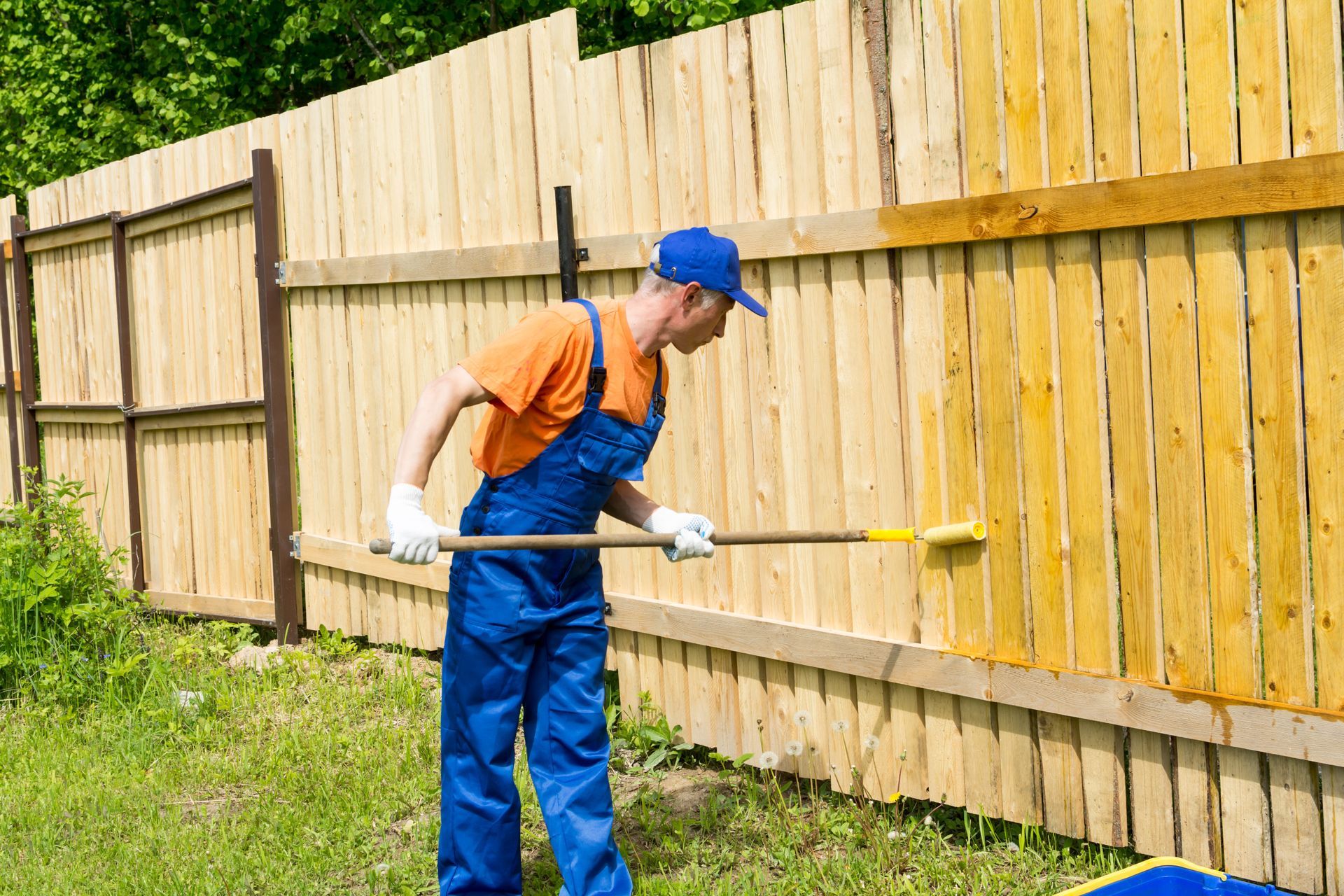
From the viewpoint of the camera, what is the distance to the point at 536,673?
3646 mm

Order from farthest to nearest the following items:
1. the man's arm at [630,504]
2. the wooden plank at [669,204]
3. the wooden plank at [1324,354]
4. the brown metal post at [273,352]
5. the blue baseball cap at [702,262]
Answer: the brown metal post at [273,352]
the wooden plank at [669,204]
the man's arm at [630,504]
the blue baseball cap at [702,262]
the wooden plank at [1324,354]

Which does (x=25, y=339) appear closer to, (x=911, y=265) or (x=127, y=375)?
(x=127, y=375)

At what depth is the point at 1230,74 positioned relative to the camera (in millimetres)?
3168

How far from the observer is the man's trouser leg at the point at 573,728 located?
3518 millimetres

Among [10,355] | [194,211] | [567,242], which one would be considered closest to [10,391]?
[10,355]

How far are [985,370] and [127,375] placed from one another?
5.40 meters

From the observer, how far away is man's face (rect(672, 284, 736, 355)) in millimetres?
3490

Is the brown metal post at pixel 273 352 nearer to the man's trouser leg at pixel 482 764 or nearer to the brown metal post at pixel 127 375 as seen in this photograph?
the brown metal post at pixel 127 375

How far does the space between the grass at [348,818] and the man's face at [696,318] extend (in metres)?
1.47

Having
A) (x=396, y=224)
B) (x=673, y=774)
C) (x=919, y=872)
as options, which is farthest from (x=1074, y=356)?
(x=396, y=224)

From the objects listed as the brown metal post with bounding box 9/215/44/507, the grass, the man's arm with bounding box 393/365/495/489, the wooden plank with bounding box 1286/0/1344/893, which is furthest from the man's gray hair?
the brown metal post with bounding box 9/215/44/507

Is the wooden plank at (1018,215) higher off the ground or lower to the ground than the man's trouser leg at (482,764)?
higher

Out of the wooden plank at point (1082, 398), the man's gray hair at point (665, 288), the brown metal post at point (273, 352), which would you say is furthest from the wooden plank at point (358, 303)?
the wooden plank at point (1082, 398)

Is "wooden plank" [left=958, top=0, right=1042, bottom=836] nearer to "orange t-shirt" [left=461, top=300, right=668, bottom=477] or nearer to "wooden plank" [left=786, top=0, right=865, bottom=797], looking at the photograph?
"wooden plank" [left=786, top=0, right=865, bottom=797]
